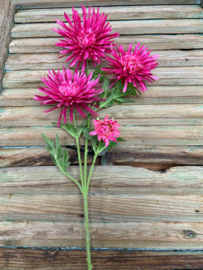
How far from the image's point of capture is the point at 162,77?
2.67ft

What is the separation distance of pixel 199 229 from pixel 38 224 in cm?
52

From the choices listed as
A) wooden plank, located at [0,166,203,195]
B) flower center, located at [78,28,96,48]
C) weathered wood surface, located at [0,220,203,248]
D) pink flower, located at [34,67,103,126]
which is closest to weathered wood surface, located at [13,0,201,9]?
flower center, located at [78,28,96,48]

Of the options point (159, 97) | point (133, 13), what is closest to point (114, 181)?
point (159, 97)

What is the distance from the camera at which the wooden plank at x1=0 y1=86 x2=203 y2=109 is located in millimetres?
787

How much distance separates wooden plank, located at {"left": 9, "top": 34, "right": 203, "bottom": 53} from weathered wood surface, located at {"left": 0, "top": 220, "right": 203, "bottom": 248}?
2.23 ft

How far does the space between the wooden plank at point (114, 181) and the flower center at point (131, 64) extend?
0.32m

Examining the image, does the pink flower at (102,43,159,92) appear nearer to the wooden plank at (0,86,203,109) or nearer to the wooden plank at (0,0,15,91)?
the wooden plank at (0,86,203,109)

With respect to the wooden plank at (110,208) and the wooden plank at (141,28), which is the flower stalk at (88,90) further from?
the wooden plank at (141,28)

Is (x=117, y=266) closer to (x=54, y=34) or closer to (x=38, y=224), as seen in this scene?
(x=38, y=224)

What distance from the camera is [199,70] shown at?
0.82m

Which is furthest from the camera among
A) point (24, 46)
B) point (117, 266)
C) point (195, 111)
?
point (24, 46)

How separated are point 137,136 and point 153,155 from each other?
86 mm

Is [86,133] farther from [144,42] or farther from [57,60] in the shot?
[144,42]

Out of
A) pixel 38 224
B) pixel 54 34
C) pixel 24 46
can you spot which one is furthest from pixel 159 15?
pixel 38 224
